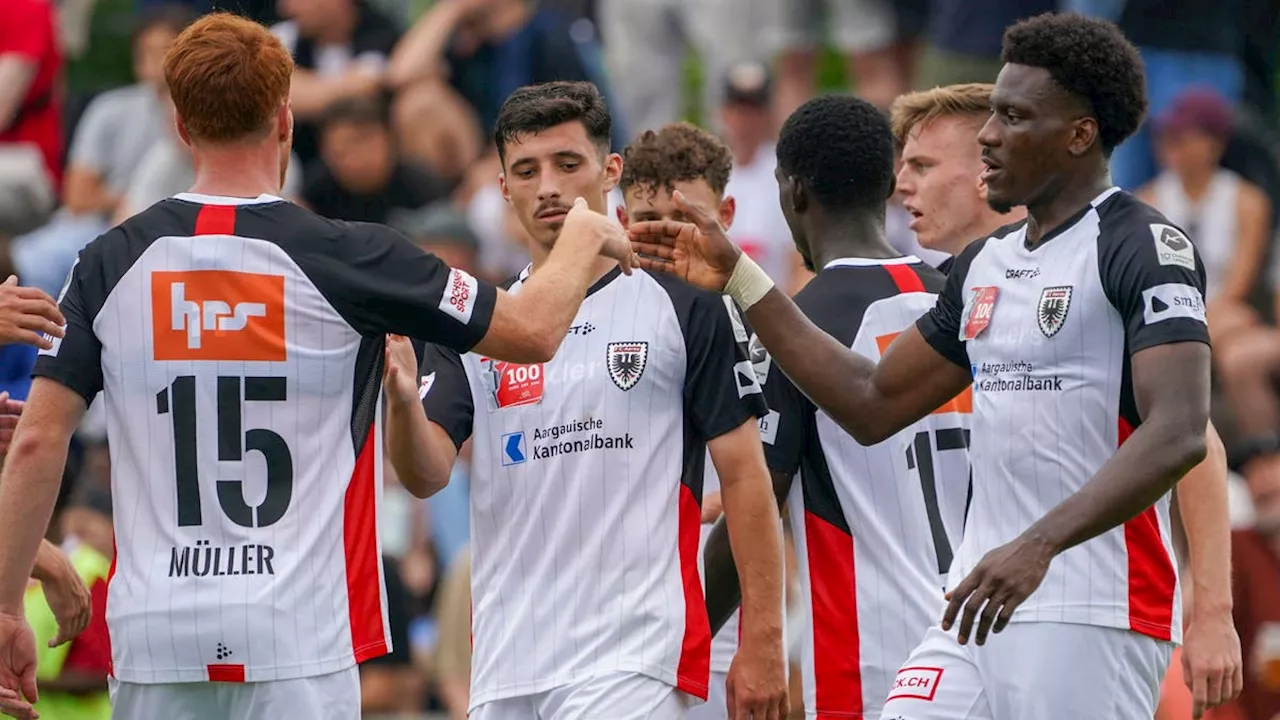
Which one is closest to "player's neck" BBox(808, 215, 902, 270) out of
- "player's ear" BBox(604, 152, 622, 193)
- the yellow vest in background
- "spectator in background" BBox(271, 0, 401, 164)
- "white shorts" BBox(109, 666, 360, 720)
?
"player's ear" BBox(604, 152, 622, 193)

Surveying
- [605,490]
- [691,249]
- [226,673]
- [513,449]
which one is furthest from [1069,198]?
[226,673]

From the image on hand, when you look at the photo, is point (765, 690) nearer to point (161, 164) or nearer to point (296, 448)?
point (296, 448)

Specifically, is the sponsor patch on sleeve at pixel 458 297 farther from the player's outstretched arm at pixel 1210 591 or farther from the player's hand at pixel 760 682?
the player's outstretched arm at pixel 1210 591

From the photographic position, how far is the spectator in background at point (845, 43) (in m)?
14.3

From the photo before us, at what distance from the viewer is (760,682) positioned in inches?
239

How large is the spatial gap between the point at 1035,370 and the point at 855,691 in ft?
5.19

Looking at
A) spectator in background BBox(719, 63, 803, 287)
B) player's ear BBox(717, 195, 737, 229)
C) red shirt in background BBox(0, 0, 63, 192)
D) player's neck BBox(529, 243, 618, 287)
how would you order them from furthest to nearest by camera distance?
1. red shirt in background BBox(0, 0, 63, 192)
2. spectator in background BBox(719, 63, 803, 287)
3. player's ear BBox(717, 195, 737, 229)
4. player's neck BBox(529, 243, 618, 287)

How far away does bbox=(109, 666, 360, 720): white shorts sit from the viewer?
215 inches

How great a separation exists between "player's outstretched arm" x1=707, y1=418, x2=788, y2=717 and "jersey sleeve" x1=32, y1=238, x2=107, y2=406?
188 cm

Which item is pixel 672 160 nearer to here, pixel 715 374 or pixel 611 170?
pixel 611 170

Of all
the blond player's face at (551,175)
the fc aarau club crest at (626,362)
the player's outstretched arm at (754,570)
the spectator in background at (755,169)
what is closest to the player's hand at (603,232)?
the fc aarau club crest at (626,362)

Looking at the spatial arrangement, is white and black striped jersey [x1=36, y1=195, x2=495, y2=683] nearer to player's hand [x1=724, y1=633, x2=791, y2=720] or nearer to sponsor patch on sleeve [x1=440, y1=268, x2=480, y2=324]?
sponsor patch on sleeve [x1=440, y1=268, x2=480, y2=324]

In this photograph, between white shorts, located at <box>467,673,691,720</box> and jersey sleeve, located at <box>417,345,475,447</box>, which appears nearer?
white shorts, located at <box>467,673,691,720</box>

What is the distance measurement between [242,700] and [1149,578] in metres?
2.49
